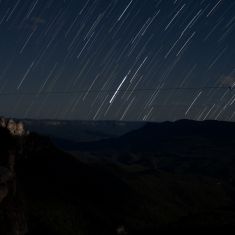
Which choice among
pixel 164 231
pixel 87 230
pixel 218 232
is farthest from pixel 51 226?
pixel 218 232

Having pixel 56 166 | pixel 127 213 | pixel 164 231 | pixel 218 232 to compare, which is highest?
pixel 218 232

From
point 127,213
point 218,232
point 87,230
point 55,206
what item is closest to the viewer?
point 218,232

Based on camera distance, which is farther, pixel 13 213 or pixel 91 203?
pixel 91 203

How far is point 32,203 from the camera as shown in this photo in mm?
154750

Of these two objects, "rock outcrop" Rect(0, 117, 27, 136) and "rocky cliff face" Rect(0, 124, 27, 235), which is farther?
"rock outcrop" Rect(0, 117, 27, 136)

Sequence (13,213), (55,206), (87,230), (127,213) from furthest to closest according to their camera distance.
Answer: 1. (127,213)
2. (55,206)
3. (87,230)
4. (13,213)

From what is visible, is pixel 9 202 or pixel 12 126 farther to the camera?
pixel 12 126

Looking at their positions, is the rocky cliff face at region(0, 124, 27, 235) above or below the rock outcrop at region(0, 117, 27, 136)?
above

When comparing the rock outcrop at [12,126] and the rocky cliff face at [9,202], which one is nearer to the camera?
the rocky cliff face at [9,202]

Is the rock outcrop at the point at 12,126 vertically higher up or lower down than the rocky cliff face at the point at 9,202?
lower down

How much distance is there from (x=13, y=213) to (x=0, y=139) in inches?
1701

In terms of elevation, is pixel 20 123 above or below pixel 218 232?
below

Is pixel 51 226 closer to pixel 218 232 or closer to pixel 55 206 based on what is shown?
pixel 55 206

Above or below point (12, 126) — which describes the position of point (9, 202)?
above
